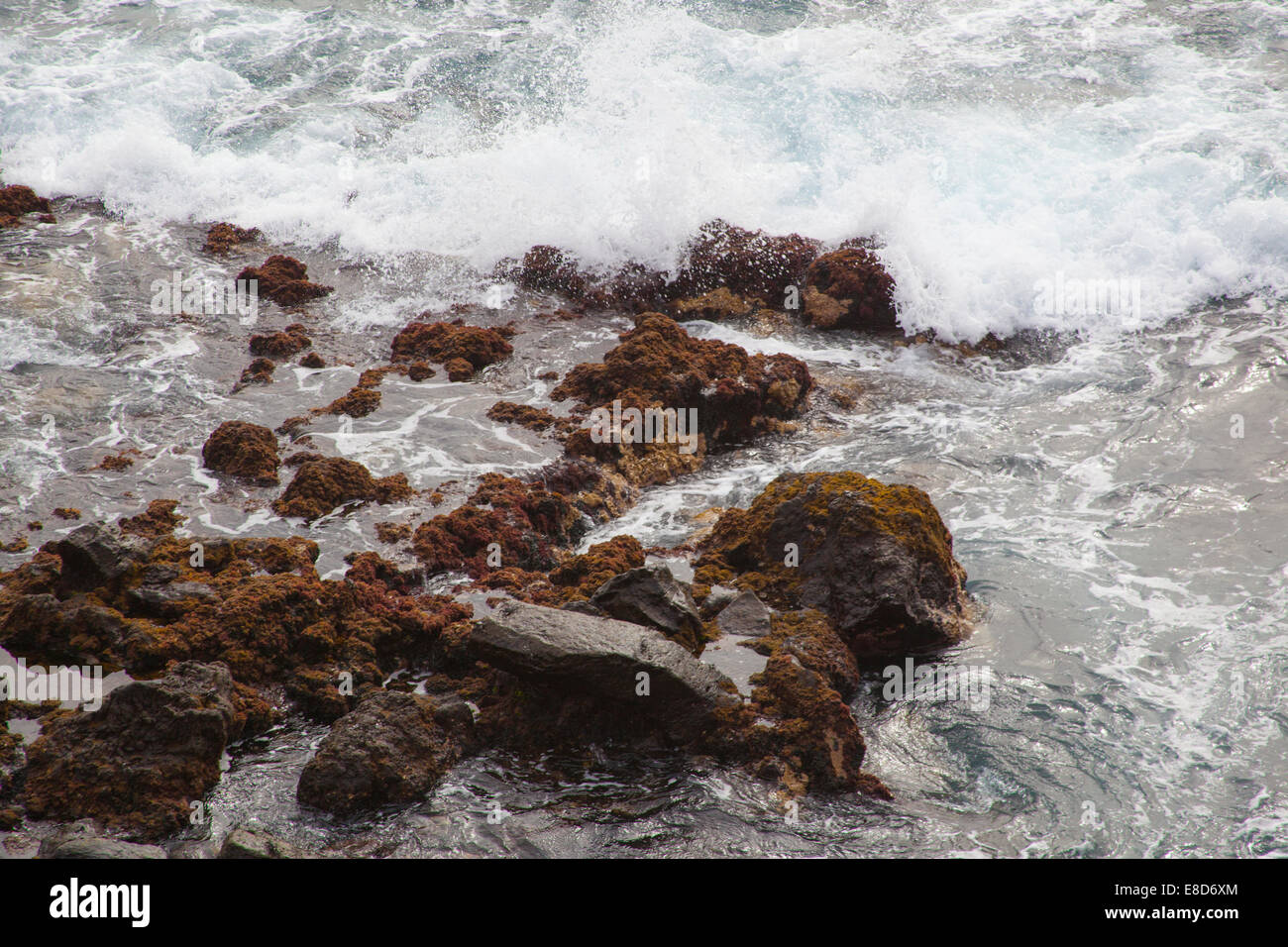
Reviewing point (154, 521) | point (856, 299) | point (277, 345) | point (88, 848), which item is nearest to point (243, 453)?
point (154, 521)

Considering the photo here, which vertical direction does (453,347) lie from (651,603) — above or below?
above

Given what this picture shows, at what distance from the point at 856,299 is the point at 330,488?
8.12 meters

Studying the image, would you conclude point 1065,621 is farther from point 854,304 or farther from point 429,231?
point 429,231

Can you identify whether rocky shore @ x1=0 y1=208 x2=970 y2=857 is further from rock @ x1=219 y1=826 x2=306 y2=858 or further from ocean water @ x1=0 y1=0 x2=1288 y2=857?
ocean water @ x1=0 y1=0 x2=1288 y2=857

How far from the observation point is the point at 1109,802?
6.50 metres

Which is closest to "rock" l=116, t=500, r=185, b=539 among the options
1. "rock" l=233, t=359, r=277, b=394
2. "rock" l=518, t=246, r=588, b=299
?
"rock" l=233, t=359, r=277, b=394

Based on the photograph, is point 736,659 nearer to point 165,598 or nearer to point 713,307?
point 165,598

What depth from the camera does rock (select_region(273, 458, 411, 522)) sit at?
8992mm

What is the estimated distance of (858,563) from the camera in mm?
8070

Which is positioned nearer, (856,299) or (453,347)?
(453,347)

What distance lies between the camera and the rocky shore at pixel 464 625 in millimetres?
6047

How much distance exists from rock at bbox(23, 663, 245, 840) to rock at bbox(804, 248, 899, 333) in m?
10.1
